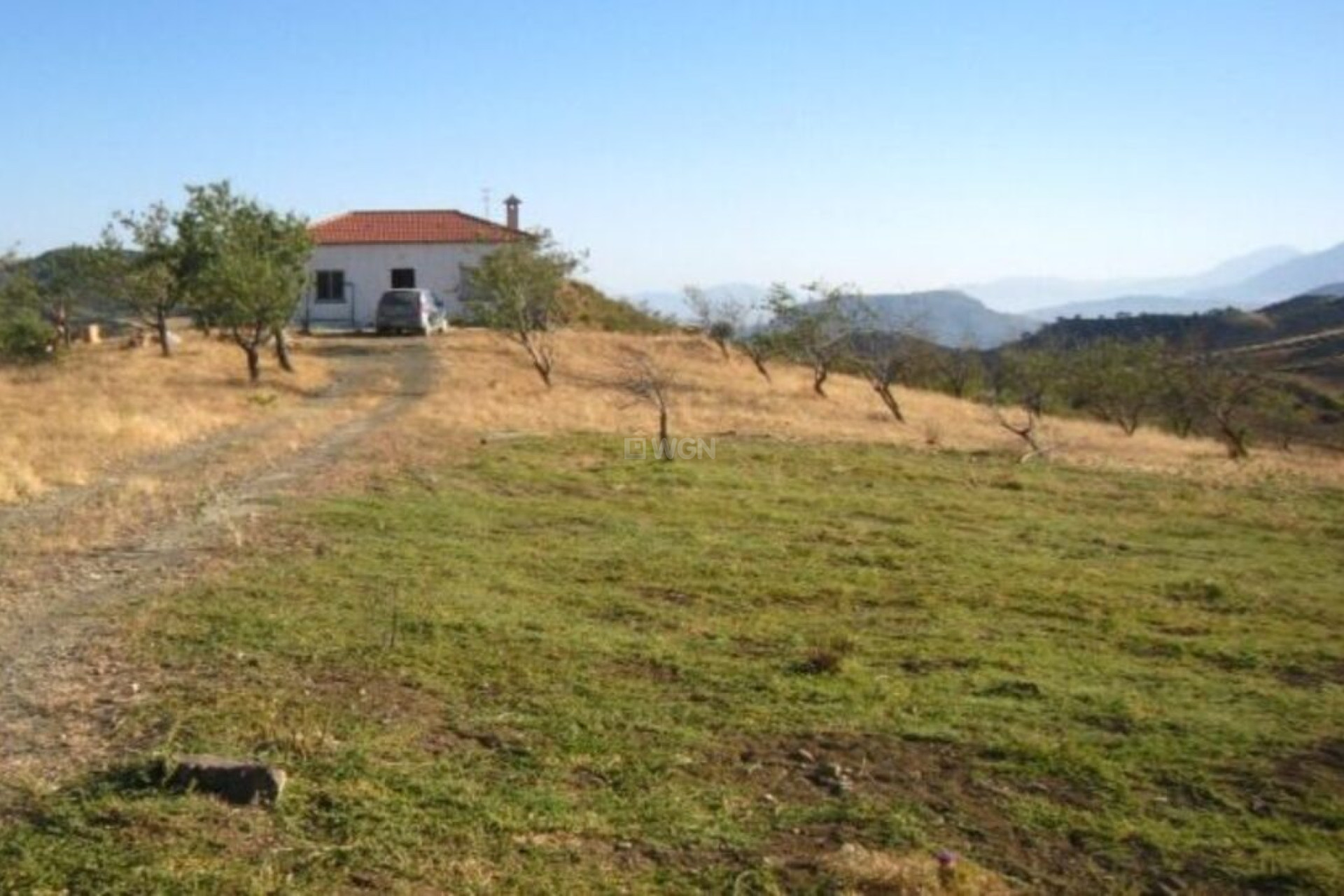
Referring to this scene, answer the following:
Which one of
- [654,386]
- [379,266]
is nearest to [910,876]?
[654,386]

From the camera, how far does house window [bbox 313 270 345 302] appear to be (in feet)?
128

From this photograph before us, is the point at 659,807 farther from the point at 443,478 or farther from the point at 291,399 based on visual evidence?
the point at 291,399

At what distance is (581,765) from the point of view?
16.5 ft

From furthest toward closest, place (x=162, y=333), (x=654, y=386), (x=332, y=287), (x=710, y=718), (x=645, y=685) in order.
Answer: (x=332, y=287) < (x=162, y=333) < (x=654, y=386) < (x=645, y=685) < (x=710, y=718)

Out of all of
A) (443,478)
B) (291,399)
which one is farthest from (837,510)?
(291,399)

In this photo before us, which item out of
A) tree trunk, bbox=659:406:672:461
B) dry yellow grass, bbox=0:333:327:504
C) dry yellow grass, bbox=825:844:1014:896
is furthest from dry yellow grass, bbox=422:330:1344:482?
dry yellow grass, bbox=825:844:1014:896

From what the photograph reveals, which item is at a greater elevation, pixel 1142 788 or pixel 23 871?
pixel 23 871

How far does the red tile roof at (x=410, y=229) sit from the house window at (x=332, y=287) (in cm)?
104

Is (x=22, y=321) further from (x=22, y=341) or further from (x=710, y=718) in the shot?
(x=710, y=718)

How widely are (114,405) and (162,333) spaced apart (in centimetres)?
901

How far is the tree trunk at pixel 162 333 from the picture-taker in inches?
1031

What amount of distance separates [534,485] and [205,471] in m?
3.77

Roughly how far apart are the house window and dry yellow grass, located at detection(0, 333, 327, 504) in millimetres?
9553

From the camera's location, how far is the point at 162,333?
87.2ft
